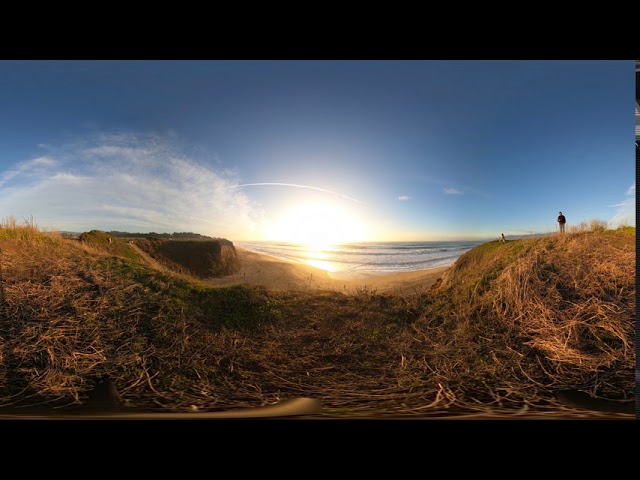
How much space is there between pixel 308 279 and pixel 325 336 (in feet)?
5.18

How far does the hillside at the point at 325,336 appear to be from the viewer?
319 centimetres

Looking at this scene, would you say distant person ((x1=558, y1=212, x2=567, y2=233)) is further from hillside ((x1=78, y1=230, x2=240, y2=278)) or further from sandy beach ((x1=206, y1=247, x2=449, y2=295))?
hillside ((x1=78, y1=230, x2=240, y2=278))

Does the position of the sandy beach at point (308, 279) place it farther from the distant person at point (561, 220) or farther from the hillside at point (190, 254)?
the distant person at point (561, 220)

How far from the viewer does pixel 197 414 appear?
8.80ft

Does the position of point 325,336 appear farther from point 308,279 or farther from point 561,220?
point 561,220

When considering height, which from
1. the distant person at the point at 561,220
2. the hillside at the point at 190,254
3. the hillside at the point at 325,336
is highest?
the distant person at the point at 561,220

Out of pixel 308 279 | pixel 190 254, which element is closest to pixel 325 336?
pixel 308 279

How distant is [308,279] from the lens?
19.2ft

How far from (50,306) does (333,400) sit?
298 centimetres

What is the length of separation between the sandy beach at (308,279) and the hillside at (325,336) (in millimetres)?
336

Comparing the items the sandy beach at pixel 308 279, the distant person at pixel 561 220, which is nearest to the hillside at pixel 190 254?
the sandy beach at pixel 308 279

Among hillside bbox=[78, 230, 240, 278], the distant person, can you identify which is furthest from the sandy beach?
the distant person

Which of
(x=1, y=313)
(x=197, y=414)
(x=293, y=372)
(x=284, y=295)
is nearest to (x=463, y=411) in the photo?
(x=293, y=372)

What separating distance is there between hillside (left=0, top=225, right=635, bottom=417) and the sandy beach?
1.10 feet
